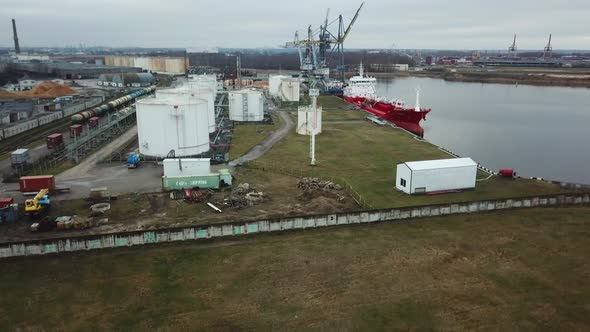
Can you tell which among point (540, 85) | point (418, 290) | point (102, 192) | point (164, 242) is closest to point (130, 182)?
point (102, 192)

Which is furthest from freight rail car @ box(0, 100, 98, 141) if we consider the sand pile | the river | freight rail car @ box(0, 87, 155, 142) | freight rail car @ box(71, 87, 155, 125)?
the river

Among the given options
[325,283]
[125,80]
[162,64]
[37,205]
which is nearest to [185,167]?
[37,205]

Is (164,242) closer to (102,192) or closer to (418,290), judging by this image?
(102,192)

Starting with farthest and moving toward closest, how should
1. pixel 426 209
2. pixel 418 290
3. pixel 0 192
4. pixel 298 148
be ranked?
1. pixel 298 148
2. pixel 0 192
3. pixel 426 209
4. pixel 418 290

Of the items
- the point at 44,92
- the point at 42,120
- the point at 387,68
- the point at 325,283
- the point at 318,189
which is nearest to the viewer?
the point at 325,283

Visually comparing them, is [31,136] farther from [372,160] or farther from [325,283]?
[325,283]

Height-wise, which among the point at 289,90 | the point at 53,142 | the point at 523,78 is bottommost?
the point at 53,142
